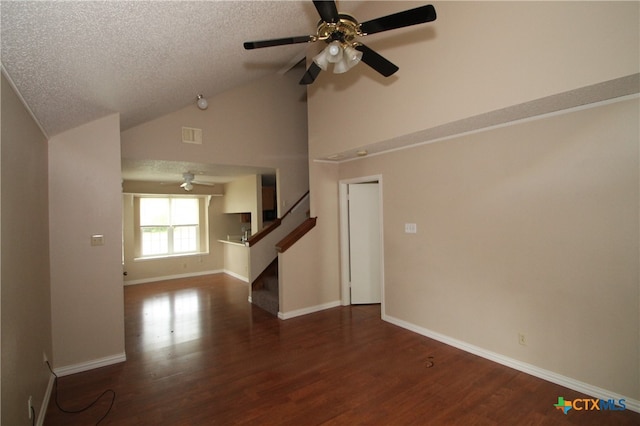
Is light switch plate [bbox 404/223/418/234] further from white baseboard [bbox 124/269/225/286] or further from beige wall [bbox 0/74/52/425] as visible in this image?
white baseboard [bbox 124/269/225/286]

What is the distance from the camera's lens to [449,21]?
270cm

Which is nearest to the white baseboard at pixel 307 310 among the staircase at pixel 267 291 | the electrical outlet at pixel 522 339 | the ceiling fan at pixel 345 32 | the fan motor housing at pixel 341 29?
the staircase at pixel 267 291

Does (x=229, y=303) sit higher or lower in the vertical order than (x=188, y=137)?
lower

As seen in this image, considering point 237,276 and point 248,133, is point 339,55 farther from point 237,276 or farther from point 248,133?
point 237,276

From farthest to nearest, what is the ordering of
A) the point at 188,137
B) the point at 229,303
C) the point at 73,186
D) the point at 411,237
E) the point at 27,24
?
the point at 229,303 → the point at 188,137 → the point at 411,237 → the point at 73,186 → the point at 27,24

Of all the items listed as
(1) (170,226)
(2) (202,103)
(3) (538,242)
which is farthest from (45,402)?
(1) (170,226)

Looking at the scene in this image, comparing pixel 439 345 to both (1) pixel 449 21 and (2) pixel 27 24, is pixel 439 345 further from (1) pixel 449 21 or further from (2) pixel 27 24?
(2) pixel 27 24

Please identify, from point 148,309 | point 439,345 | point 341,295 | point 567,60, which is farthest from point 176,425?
point 567,60

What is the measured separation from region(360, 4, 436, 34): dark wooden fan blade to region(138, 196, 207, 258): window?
687 cm

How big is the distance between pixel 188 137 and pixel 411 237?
11.2ft

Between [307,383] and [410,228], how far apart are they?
2.14 meters

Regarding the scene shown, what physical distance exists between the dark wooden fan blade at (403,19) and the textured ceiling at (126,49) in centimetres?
94

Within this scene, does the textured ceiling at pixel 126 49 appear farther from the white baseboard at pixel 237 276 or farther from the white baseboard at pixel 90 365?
the white baseboard at pixel 237 276

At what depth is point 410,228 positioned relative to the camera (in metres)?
3.73
